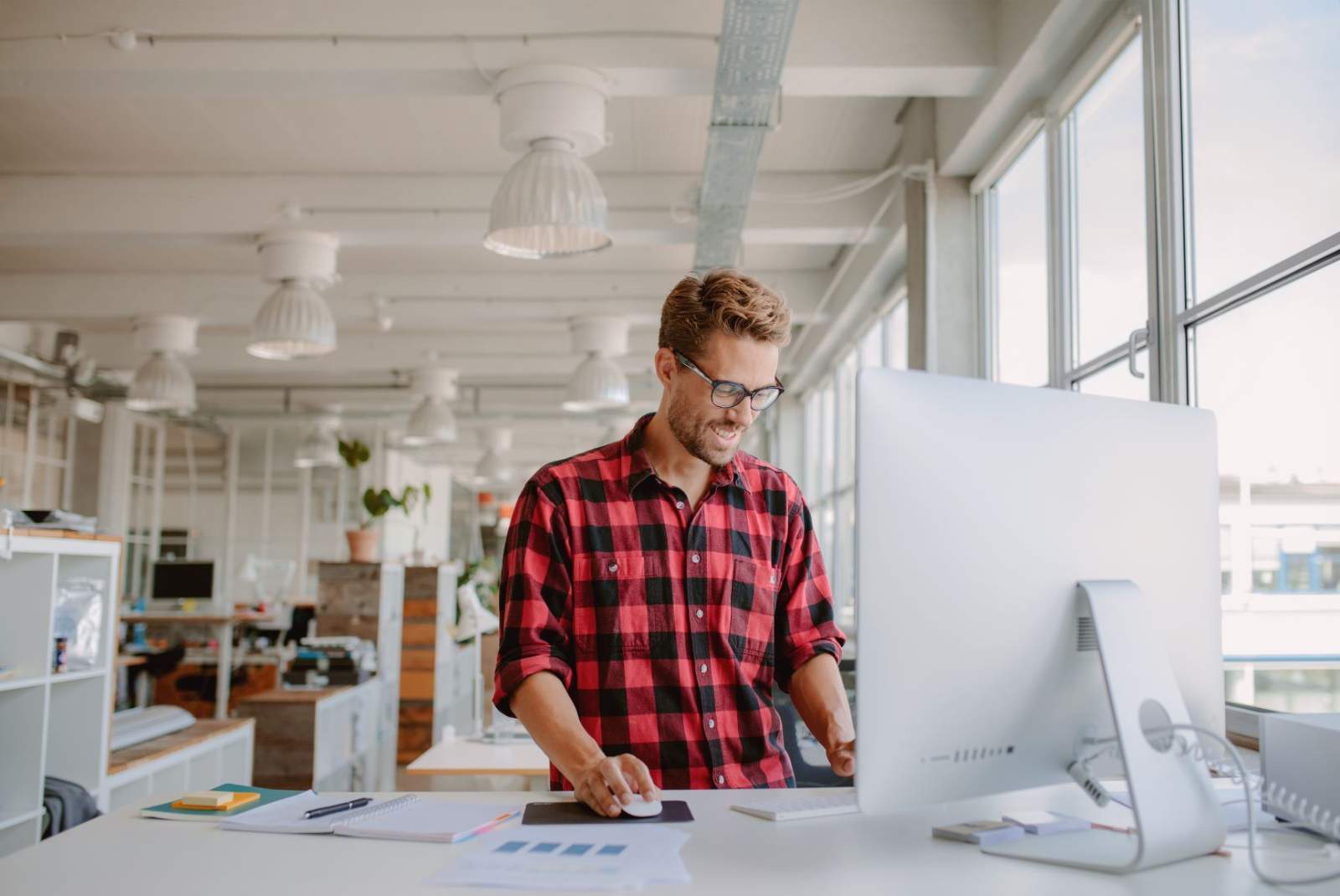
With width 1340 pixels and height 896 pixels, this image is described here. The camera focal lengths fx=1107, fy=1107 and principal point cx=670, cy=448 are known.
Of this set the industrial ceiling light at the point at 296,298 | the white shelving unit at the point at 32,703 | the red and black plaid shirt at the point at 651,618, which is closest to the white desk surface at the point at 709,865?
the red and black plaid shirt at the point at 651,618

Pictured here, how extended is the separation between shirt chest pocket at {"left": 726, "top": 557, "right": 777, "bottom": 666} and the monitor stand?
2.10 ft

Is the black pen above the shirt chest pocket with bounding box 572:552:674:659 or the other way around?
the other way around

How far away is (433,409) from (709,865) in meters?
8.33

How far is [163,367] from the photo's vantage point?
7.52m

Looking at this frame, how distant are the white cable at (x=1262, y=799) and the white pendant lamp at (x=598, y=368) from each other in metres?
5.81

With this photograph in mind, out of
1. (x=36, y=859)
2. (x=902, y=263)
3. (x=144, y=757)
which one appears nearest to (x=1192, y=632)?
(x=36, y=859)

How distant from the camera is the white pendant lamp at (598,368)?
23.5 ft

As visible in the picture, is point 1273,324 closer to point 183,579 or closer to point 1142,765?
point 1142,765

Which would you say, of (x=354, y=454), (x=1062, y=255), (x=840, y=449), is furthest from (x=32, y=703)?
(x=840, y=449)

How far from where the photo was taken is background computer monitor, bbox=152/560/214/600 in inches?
402

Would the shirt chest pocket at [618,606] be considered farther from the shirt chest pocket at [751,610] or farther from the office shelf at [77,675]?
the office shelf at [77,675]

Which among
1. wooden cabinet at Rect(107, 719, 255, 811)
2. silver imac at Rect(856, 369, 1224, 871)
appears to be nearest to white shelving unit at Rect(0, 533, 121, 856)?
wooden cabinet at Rect(107, 719, 255, 811)

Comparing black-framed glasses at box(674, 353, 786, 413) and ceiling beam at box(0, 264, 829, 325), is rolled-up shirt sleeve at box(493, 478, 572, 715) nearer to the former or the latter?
black-framed glasses at box(674, 353, 786, 413)

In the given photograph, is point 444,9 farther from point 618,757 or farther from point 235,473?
point 235,473
